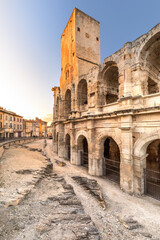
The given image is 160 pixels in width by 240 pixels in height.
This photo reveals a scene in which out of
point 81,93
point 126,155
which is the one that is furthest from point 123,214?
point 81,93

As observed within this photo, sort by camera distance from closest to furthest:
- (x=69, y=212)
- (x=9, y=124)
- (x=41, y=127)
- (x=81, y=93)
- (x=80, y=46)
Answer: (x=69, y=212) → (x=81, y=93) → (x=80, y=46) → (x=9, y=124) → (x=41, y=127)

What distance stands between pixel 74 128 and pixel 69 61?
392 inches

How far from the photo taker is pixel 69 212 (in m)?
4.93

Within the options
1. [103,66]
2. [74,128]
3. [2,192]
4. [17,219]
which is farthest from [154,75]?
[2,192]

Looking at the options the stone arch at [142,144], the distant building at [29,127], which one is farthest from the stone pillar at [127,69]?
the distant building at [29,127]

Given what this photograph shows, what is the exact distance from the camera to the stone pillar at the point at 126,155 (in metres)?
7.54

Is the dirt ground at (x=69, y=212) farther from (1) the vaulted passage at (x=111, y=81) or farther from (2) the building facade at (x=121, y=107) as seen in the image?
Result: (1) the vaulted passage at (x=111, y=81)

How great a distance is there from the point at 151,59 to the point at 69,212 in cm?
1136

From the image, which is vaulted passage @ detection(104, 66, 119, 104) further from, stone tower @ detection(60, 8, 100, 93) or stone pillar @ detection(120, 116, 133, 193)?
stone pillar @ detection(120, 116, 133, 193)

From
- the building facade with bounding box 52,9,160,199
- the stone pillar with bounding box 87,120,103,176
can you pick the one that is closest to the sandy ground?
the building facade with bounding box 52,9,160,199

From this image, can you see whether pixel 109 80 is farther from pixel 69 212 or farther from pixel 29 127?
pixel 29 127

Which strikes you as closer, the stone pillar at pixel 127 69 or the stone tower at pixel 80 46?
the stone pillar at pixel 127 69

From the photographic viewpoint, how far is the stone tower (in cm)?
1530

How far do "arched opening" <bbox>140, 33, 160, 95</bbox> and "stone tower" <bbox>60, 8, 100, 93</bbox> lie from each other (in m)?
8.01
